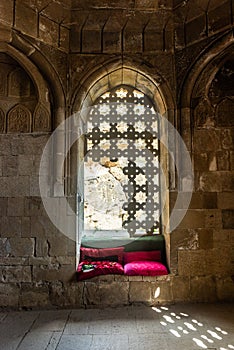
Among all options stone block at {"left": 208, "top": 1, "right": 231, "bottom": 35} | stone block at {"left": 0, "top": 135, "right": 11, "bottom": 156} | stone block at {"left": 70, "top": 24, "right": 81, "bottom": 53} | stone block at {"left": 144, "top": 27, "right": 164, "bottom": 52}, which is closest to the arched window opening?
stone block at {"left": 144, "top": 27, "right": 164, "bottom": 52}

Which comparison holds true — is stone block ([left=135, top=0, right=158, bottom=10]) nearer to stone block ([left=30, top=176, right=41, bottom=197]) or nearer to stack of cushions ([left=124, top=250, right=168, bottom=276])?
stone block ([left=30, top=176, right=41, bottom=197])

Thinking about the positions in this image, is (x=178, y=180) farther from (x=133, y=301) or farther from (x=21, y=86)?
(x=21, y=86)

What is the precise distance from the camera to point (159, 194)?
4.18 meters

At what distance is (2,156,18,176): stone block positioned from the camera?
12.0ft

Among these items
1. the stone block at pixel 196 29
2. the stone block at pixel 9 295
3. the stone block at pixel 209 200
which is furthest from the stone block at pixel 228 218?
the stone block at pixel 9 295

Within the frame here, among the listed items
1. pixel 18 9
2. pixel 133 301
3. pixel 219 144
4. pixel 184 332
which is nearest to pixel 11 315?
pixel 133 301

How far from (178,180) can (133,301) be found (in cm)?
146

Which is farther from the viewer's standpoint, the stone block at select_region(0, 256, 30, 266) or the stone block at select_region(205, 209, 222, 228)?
the stone block at select_region(205, 209, 222, 228)

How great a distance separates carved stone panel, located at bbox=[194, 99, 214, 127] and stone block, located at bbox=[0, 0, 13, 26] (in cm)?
231

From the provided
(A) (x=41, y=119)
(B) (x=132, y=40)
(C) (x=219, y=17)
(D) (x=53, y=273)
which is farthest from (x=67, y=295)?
(C) (x=219, y=17)

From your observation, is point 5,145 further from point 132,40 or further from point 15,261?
point 132,40

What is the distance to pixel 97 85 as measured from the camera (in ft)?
13.1

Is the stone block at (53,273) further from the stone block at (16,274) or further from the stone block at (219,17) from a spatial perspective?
the stone block at (219,17)

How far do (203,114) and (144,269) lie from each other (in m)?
1.95
